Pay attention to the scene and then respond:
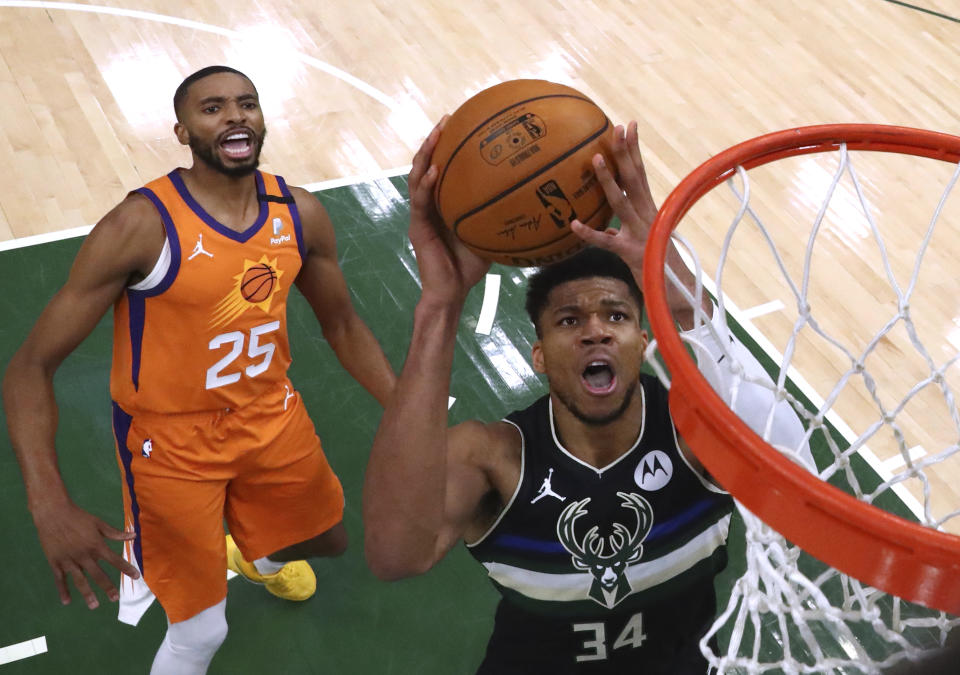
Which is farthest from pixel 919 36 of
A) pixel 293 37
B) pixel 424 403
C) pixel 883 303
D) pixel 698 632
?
Answer: pixel 424 403

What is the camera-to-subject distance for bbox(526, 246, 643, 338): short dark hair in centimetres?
309

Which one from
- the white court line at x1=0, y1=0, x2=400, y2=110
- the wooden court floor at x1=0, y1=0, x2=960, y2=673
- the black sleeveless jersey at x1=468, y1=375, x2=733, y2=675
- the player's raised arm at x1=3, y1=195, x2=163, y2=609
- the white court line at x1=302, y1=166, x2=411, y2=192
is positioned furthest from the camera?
the white court line at x1=0, y1=0, x2=400, y2=110

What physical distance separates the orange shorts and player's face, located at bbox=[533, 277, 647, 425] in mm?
1116

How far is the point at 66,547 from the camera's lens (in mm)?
3078

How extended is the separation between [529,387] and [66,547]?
2532mm

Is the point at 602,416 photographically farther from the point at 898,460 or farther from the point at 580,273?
the point at 898,460

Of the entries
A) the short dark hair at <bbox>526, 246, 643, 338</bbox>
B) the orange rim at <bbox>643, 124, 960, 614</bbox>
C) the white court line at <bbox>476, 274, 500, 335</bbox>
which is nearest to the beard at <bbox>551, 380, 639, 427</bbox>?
the short dark hair at <bbox>526, 246, 643, 338</bbox>

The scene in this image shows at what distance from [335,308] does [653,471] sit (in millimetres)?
1421

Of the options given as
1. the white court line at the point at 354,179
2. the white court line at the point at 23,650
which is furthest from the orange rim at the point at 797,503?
the white court line at the point at 354,179

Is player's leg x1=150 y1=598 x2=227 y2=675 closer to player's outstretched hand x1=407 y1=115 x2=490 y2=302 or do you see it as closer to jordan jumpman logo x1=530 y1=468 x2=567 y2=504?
jordan jumpman logo x1=530 y1=468 x2=567 y2=504

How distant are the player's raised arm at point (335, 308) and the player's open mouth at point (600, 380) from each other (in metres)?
0.97

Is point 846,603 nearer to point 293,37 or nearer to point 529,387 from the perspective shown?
point 529,387

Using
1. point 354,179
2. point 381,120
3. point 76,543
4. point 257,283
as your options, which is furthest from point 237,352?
point 381,120

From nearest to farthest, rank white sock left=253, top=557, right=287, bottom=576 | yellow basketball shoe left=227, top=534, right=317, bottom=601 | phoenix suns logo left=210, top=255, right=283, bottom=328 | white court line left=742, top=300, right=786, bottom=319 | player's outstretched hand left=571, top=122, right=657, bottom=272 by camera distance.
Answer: player's outstretched hand left=571, top=122, right=657, bottom=272
phoenix suns logo left=210, top=255, right=283, bottom=328
white sock left=253, top=557, right=287, bottom=576
yellow basketball shoe left=227, top=534, right=317, bottom=601
white court line left=742, top=300, right=786, bottom=319
